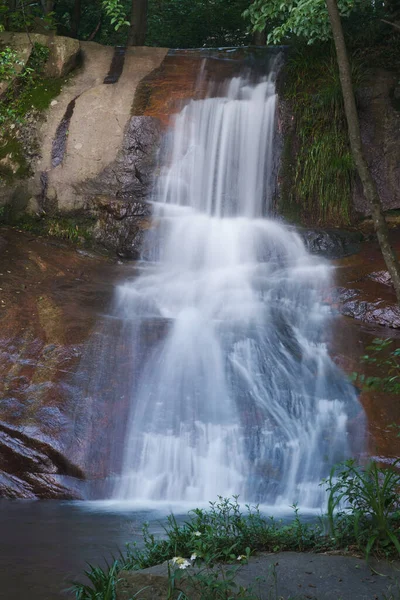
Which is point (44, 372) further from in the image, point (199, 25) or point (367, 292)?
point (199, 25)

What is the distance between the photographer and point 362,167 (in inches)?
194

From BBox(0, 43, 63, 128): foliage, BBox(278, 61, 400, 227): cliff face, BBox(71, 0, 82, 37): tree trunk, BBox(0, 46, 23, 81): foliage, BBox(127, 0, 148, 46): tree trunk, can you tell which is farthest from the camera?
BBox(71, 0, 82, 37): tree trunk

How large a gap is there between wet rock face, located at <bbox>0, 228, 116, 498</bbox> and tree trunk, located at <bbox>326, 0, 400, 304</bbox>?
11.8 feet

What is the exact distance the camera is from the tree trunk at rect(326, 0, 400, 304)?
4562 mm

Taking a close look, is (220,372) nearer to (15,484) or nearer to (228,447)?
(228,447)

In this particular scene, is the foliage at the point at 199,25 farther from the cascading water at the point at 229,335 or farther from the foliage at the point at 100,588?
the foliage at the point at 100,588

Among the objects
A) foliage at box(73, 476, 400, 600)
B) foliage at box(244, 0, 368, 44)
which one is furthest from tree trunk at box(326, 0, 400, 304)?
foliage at box(244, 0, 368, 44)

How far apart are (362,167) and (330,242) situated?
6.03 meters

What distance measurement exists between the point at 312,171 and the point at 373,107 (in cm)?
156

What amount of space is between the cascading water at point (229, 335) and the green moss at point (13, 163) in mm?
2384

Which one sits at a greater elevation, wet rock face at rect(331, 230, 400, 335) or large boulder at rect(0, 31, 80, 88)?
large boulder at rect(0, 31, 80, 88)

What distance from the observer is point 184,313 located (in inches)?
358

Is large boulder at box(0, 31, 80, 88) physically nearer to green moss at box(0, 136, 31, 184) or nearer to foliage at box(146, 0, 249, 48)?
green moss at box(0, 136, 31, 184)

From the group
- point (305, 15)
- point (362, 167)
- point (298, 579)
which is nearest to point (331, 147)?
point (305, 15)
